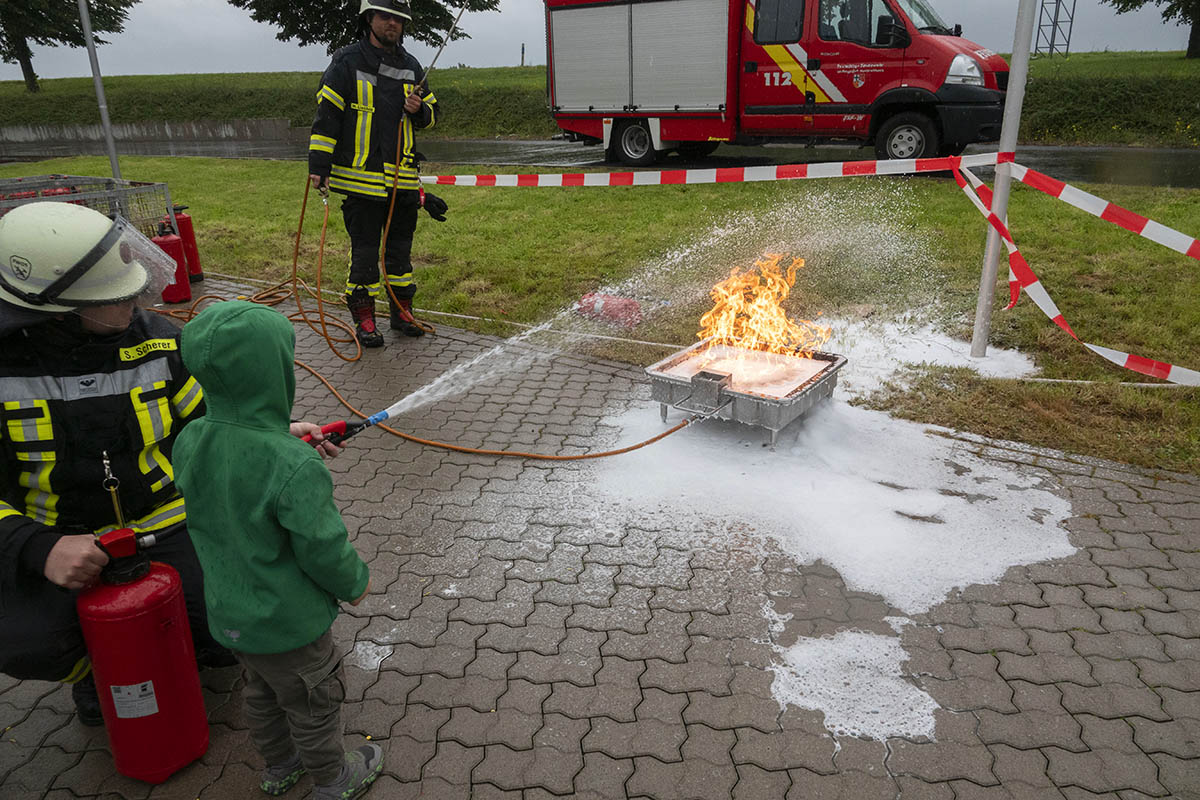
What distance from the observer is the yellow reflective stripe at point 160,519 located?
271 centimetres

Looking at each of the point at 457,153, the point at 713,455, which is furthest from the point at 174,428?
the point at 457,153

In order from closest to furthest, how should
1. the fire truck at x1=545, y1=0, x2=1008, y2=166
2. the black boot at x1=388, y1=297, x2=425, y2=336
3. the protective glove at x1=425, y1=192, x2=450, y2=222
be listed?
the protective glove at x1=425, y1=192, x2=450, y2=222
the black boot at x1=388, y1=297, x2=425, y2=336
the fire truck at x1=545, y1=0, x2=1008, y2=166

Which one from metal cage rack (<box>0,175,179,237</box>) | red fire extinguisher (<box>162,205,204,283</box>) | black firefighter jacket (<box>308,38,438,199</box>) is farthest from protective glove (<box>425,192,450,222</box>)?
red fire extinguisher (<box>162,205,204,283</box>)

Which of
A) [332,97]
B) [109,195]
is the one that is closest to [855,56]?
[332,97]

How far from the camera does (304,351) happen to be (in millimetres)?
6512

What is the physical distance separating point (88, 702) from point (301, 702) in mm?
1032

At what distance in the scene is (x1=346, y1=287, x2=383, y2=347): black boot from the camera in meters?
6.40

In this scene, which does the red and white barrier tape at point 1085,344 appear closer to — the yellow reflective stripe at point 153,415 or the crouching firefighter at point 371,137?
the crouching firefighter at point 371,137

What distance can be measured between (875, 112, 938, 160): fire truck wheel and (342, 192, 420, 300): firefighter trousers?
26.6 feet

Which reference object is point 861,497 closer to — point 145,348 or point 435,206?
point 145,348

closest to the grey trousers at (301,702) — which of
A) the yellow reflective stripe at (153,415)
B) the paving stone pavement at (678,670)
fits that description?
the paving stone pavement at (678,670)

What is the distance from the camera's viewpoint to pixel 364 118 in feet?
19.1

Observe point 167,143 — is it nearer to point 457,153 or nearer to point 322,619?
point 457,153

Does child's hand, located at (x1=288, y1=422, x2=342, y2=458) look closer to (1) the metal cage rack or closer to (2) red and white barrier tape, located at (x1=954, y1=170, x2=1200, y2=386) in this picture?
(2) red and white barrier tape, located at (x1=954, y1=170, x2=1200, y2=386)
